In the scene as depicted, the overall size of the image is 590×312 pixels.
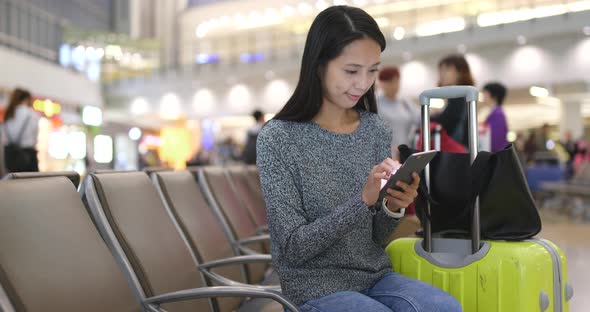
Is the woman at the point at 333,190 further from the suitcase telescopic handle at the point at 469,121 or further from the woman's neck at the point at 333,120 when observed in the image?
the suitcase telescopic handle at the point at 469,121

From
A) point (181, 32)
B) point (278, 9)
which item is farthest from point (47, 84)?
point (181, 32)

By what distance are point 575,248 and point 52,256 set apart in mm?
6210

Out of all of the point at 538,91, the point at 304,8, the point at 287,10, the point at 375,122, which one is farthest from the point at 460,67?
the point at 287,10

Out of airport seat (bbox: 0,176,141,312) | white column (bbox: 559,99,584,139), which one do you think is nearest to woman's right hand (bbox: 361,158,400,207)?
airport seat (bbox: 0,176,141,312)

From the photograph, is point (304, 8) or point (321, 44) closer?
point (321, 44)

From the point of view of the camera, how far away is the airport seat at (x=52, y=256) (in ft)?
4.35

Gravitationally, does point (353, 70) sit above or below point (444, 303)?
above

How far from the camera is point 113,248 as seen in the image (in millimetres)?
1749

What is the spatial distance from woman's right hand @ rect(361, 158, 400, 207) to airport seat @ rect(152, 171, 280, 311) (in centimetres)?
87

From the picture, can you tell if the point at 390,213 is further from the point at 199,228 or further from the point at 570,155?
the point at 570,155

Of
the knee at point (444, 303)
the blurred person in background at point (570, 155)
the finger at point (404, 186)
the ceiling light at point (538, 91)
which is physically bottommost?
the blurred person in background at point (570, 155)

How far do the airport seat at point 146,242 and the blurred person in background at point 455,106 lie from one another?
6.77 ft

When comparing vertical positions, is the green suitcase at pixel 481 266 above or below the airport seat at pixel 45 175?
below

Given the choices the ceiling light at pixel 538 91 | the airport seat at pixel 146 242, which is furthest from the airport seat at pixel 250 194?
the ceiling light at pixel 538 91
